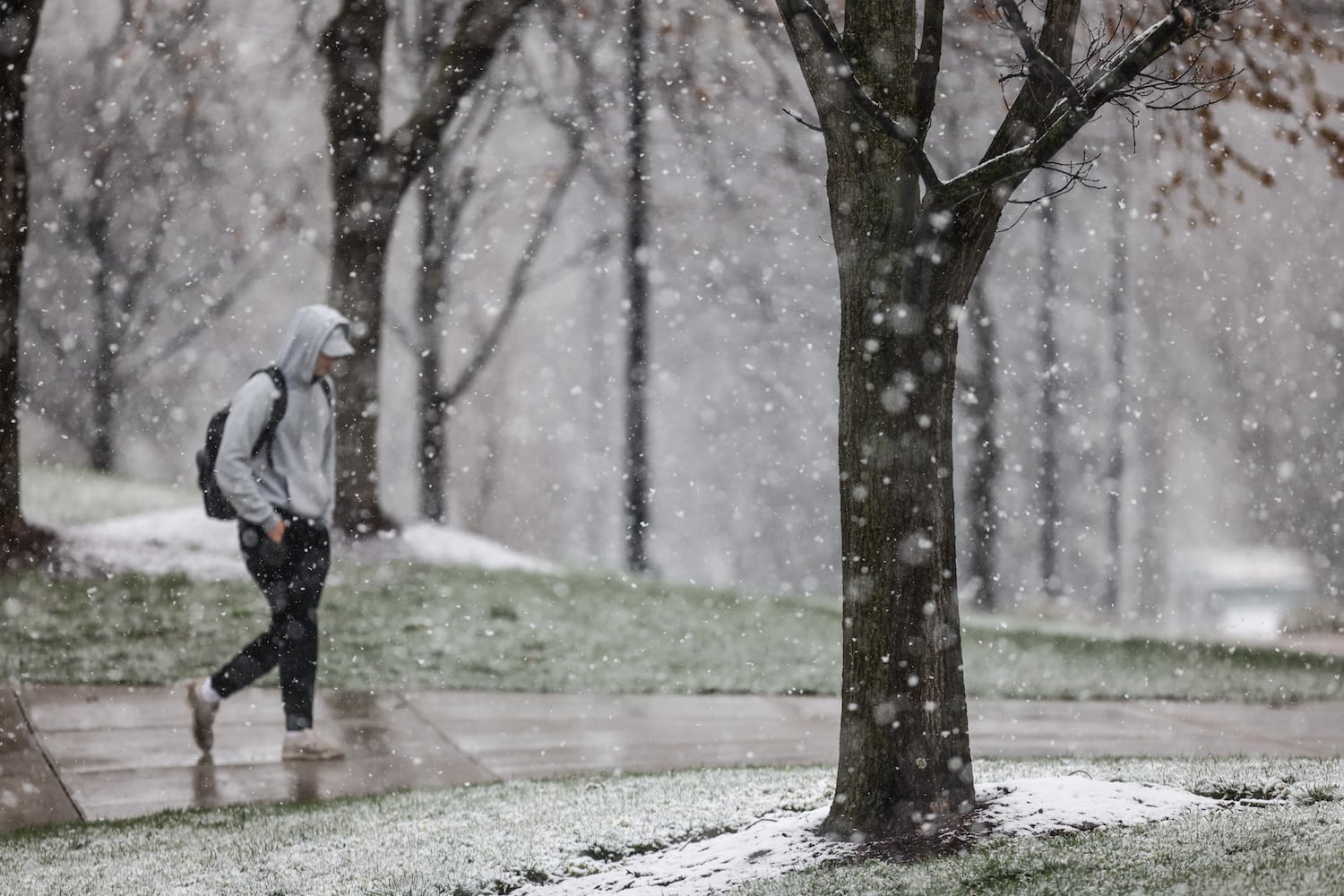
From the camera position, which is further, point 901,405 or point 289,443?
point 289,443

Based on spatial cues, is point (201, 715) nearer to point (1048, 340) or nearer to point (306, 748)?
point (306, 748)

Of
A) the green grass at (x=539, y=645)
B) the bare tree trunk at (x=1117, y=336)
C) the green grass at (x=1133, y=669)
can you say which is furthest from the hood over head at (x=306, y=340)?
the bare tree trunk at (x=1117, y=336)

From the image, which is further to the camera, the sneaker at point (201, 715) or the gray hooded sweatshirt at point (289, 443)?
the sneaker at point (201, 715)

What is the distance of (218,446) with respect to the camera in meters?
5.84

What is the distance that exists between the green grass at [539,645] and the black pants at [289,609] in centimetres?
201

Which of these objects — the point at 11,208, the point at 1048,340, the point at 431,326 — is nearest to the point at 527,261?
the point at 431,326

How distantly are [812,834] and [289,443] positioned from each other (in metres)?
3.11

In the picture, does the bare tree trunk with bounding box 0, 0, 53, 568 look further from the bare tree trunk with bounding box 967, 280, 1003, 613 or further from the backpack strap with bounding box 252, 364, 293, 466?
the bare tree trunk with bounding box 967, 280, 1003, 613

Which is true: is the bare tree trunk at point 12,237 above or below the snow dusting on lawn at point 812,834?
above

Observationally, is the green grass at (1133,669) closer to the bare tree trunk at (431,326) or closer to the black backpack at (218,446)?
the black backpack at (218,446)

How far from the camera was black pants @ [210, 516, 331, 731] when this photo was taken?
5.79 metres

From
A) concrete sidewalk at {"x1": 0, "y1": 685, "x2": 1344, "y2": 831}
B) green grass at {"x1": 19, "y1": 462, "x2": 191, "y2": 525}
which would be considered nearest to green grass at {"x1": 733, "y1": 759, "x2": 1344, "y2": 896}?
concrete sidewalk at {"x1": 0, "y1": 685, "x2": 1344, "y2": 831}

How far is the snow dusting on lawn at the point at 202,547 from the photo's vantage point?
10898 millimetres

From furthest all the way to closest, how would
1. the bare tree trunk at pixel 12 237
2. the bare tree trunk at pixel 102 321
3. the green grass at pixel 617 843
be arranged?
the bare tree trunk at pixel 102 321, the bare tree trunk at pixel 12 237, the green grass at pixel 617 843
